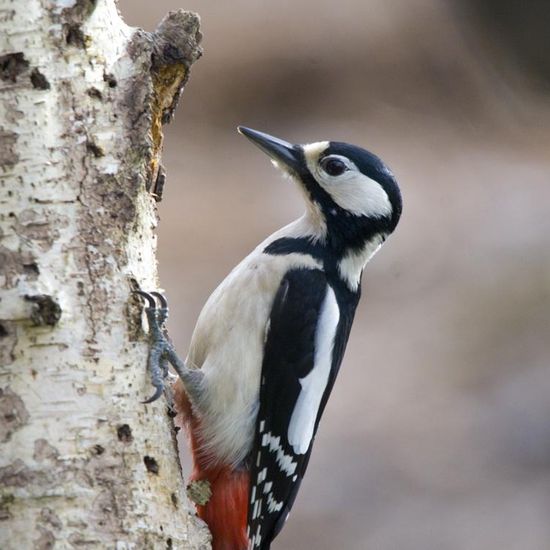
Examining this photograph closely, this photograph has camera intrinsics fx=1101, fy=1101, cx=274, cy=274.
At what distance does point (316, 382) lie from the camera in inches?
134

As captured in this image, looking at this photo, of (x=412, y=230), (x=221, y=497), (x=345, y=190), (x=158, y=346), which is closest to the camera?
(x=158, y=346)

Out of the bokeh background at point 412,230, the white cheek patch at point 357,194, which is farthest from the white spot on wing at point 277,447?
the bokeh background at point 412,230

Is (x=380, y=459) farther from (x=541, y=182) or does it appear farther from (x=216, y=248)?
(x=541, y=182)

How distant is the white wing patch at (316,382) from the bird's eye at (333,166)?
42cm

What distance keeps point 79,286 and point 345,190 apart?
1.26 meters

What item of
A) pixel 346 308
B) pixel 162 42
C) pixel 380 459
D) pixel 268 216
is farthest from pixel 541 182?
pixel 162 42

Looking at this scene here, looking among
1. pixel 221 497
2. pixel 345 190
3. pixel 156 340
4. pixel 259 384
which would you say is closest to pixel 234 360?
pixel 259 384

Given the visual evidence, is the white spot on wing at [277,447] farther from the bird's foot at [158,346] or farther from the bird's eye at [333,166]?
the bird's eye at [333,166]

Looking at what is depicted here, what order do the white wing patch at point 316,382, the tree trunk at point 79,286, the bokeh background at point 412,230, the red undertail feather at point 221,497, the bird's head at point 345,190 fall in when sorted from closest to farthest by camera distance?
the tree trunk at point 79,286 → the red undertail feather at point 221,497 → the white wing patch at point 316,382 → the bird's head at point 345,190 → the bokeh background at point 412,230

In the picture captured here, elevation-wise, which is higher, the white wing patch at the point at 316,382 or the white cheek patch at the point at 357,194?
the white cheek patch at the point at 357,194

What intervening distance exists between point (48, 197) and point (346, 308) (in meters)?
1.25

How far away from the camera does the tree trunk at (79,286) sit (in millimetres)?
2465

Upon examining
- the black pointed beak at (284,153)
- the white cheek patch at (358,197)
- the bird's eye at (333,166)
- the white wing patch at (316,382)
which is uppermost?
the black pointed beak at (284,153)

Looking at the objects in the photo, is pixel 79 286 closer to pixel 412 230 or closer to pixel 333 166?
pixel 333 166
